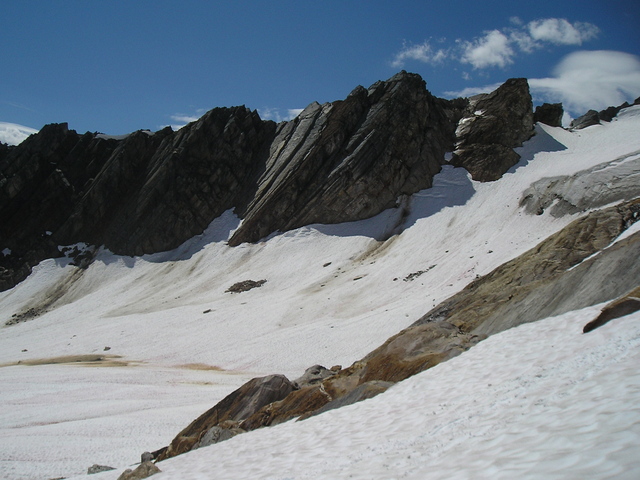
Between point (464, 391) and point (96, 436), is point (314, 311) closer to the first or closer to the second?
point (96, 436)

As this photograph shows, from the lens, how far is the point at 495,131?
61062mm

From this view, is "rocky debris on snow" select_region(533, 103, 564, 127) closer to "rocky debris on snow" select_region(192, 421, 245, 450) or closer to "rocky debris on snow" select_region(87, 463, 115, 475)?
"rocky debris on snow" select_region(192, 421, 245, 450)

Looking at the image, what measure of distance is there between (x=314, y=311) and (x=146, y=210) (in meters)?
42.9

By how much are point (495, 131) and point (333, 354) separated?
4459 cm

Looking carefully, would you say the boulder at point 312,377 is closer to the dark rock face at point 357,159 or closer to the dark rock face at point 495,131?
the dark rock face at point 357,159

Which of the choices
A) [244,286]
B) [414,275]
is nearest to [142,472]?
[414,275]

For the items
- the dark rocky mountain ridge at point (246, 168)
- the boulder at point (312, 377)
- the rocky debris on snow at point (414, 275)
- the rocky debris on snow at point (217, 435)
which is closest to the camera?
the rocky debris on snow at point (217, 435)

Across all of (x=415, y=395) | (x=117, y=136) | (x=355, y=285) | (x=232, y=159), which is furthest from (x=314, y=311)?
(x=117, y=136)

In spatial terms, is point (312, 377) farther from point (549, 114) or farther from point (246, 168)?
point (549, 114)

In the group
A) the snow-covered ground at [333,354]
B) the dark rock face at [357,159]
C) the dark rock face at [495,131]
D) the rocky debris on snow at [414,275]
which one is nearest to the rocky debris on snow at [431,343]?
the snow-covered ground at [333,354]

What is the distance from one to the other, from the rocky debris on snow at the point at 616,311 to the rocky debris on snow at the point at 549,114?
65.9 meters

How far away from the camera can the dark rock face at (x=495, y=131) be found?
5744 cm

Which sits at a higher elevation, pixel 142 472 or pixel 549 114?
pixel 549 114

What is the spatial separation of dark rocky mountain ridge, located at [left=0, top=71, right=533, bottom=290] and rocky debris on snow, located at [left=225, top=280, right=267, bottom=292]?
11279 millimetres
